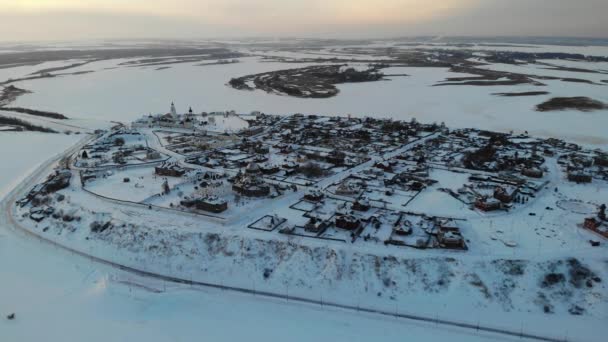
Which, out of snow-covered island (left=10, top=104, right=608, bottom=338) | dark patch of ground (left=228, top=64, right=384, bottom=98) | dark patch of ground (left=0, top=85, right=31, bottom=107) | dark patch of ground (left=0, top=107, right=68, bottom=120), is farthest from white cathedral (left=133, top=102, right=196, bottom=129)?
dark patch of ground (left=0, top=85, right=31, bottom=107)

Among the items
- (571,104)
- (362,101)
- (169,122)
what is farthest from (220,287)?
(571,104)

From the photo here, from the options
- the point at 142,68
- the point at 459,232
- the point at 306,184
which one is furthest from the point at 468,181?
the point at 142,68

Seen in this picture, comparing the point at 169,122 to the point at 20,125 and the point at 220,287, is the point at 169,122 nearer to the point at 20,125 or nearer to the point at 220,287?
the point at 20,125

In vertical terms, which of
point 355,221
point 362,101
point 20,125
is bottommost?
point 355,221

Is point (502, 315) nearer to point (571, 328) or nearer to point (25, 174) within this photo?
point (571, 328)

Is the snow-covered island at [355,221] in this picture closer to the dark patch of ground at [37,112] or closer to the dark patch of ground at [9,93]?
the dark patch of ground at [37,112]

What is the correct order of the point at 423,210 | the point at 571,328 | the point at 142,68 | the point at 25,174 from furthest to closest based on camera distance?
the point at 142,68
the point at 25,174
the point at 423,210
the point at 571,328

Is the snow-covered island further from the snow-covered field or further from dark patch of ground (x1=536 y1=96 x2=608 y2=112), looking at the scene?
dark patch of ground (x1=536 y1=96 x2=608 y2=112)

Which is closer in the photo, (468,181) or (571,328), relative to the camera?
(571,328)
